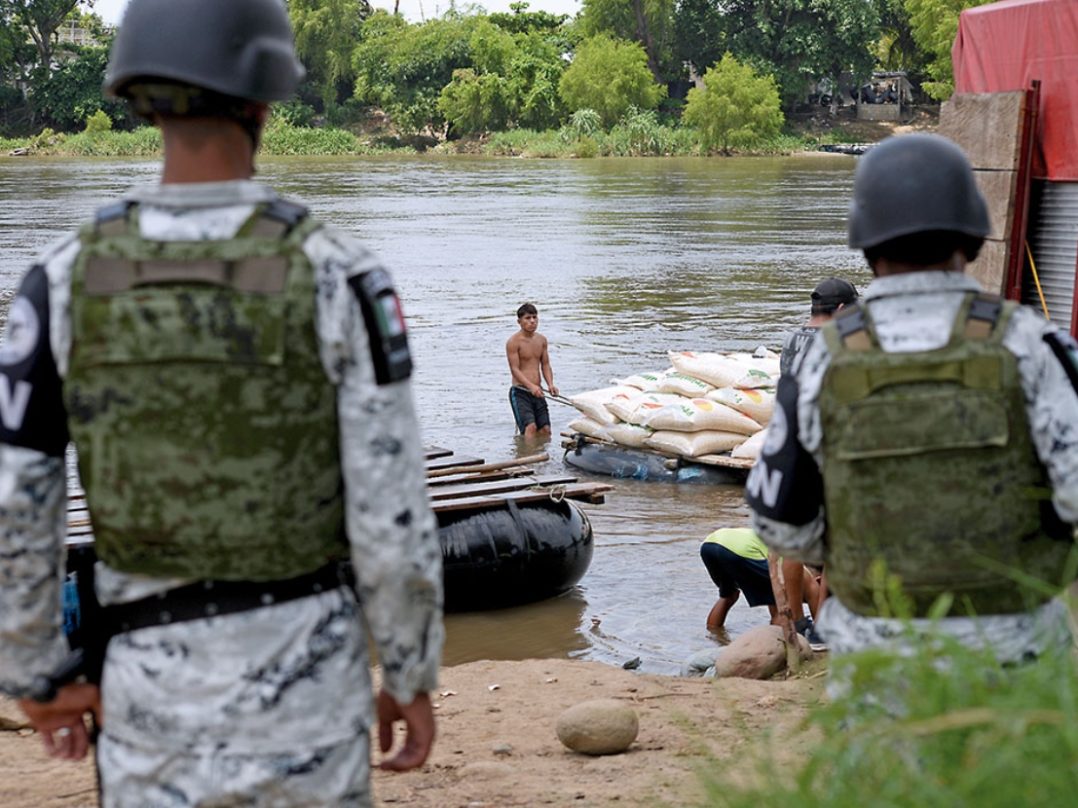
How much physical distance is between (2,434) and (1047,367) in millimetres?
1819

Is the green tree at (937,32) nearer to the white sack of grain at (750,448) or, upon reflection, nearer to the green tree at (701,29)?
the green tree at (701,29)

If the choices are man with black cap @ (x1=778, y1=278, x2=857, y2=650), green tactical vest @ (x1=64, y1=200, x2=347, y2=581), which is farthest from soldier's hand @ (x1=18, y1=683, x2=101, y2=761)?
man with black cap @ (x1=778, y1=278, x2=857, y2=650)

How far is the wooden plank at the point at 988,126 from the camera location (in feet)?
27.4

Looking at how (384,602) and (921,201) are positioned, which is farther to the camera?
(921,201)

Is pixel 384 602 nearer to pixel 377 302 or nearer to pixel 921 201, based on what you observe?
pixel 377 302

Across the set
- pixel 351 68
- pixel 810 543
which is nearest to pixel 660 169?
pixel 351 68

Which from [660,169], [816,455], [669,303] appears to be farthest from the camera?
[660,169]

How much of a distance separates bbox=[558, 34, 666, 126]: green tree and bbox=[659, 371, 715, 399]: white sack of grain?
77783mm

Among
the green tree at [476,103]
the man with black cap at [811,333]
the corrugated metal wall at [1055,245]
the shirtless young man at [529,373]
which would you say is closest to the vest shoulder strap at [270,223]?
the man with black cap at [811,333]

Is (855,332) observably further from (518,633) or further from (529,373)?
(529,373)

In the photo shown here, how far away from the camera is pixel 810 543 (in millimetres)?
3223

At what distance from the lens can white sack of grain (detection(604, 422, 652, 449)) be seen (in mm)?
13977

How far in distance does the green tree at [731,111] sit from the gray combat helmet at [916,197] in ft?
262

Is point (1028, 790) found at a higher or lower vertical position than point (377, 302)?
lower
